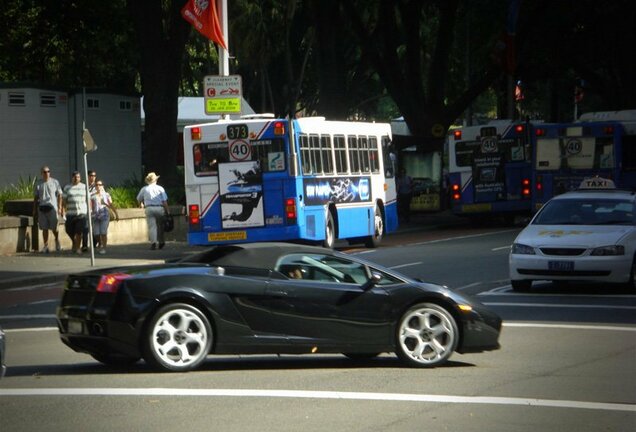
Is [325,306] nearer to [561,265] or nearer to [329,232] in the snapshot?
[561,265]

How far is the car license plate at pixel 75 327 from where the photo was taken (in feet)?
39.1

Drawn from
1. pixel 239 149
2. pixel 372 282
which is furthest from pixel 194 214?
pixel 372 282

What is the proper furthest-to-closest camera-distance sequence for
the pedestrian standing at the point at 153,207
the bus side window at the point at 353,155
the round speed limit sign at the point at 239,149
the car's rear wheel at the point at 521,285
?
1. the bus side window at the point at 353,155
2. the pedestrian standing at the point at 153,207
3. the round speed limit sign at the point at 239,149
4. the car's rear wheel at the point at 521,285

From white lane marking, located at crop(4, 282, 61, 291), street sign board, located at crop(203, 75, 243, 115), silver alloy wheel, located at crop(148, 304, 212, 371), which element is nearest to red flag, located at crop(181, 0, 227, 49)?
street sign board, located at crop(203, 75, 243, 115)

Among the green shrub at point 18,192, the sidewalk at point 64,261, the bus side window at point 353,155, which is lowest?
the sidewalk at point 64,261

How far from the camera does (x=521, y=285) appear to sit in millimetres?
20547

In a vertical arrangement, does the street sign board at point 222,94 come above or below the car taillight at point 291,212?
above

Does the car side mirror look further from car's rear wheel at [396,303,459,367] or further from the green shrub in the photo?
the green shrub

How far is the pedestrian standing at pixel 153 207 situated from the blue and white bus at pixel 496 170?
13.1 meters

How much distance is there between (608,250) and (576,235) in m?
0.57

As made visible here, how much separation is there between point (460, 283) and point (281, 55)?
41689 millimetres

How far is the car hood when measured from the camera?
64.3 ft

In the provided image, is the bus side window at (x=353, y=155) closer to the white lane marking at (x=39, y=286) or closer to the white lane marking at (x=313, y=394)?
the white lane marking at (x=39, y=286)

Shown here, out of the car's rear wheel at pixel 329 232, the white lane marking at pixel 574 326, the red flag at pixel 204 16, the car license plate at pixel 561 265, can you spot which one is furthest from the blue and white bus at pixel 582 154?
the white lane marking at pixel 574 326
